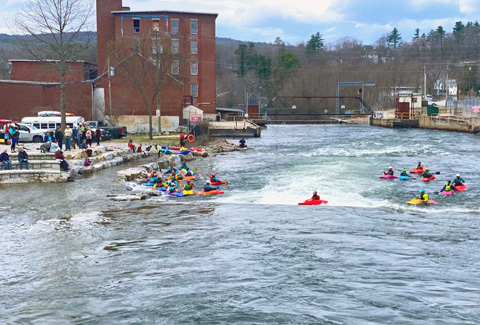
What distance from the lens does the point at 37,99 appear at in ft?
198

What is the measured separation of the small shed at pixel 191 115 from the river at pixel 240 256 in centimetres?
3468

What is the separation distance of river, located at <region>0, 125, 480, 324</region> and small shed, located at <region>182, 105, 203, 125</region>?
34.7 metres

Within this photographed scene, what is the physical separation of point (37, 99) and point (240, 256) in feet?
164

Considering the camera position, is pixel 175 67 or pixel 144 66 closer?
pixel 144 66

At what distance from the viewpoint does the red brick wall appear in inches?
2292

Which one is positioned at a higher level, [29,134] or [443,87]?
[443,87]

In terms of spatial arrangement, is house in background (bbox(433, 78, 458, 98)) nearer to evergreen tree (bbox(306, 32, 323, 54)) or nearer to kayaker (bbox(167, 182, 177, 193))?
evergreen tree (bbox(306, 32, 323, 54))

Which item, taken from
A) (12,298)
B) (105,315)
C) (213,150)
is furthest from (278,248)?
(213,150)

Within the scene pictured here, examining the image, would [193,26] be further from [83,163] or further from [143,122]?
[83,163]

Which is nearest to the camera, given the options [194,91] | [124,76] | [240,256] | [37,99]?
[240,256]

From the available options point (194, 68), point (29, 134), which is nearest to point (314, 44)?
point (194, 68)

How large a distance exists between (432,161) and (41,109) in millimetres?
39986

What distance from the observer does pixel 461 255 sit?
16.5 metres

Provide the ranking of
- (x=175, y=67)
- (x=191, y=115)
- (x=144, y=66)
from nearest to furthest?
(x=144, y=66)
(x=191, y=115)
(x=175, y=67)
